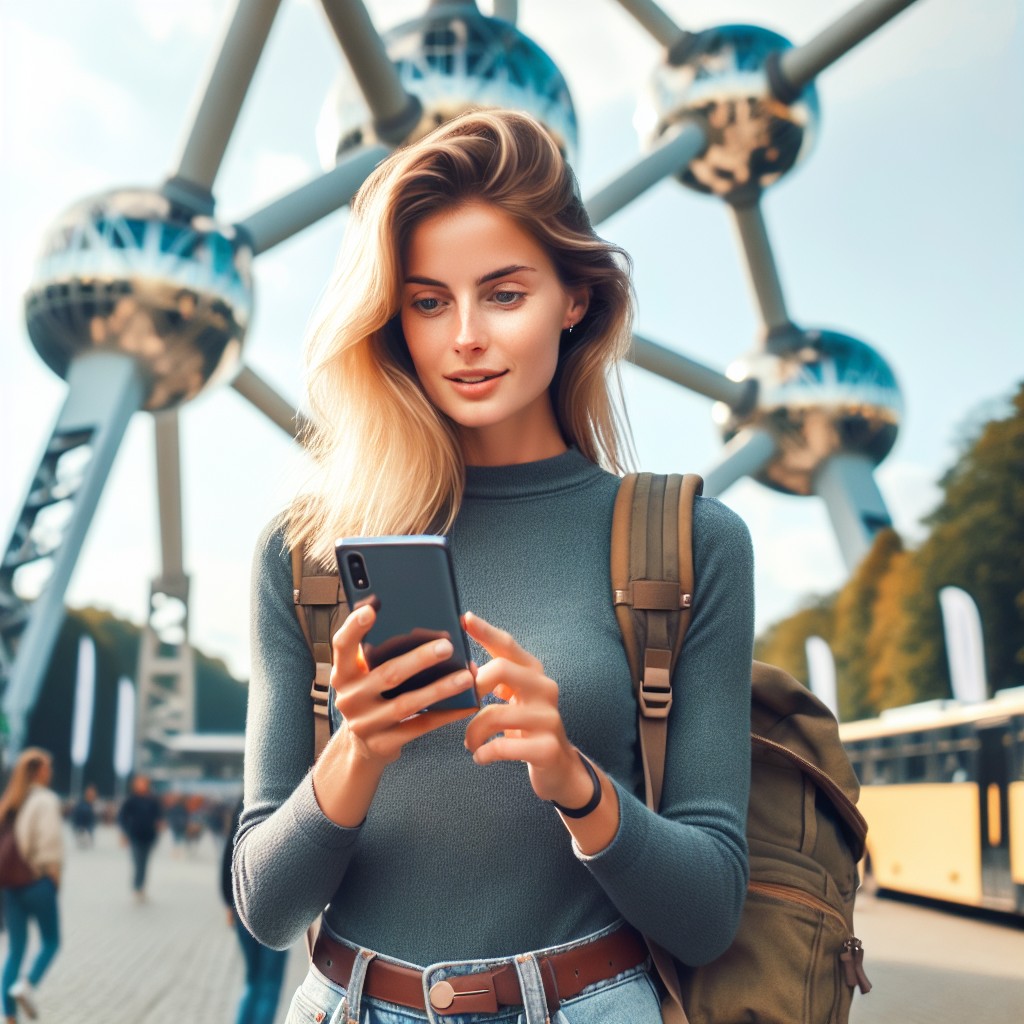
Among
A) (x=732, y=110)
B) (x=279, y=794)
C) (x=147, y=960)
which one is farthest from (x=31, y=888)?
(x=732, y=110)

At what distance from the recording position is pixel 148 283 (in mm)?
14570

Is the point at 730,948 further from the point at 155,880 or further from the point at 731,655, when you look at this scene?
the point at 155,880

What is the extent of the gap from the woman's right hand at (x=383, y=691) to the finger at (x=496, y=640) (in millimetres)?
35

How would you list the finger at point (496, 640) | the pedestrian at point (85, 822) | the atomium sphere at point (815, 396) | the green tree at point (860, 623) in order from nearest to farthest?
the finger at point (496, 640) < the atomium sphere at point (815, 396) < the pedestrian at point (85, 822) < the green tree at point (860, 623)

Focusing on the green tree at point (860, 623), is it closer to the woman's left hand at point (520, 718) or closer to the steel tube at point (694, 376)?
the steel tube at point (694, 376)

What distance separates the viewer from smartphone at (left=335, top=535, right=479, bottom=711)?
1194 mm

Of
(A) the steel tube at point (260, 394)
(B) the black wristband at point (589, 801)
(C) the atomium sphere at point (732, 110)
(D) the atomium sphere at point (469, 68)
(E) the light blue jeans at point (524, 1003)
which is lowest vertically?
(E) the light blue jeans at point (524, 1003)

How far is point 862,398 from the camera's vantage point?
24844 mm

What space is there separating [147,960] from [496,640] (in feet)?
29.6

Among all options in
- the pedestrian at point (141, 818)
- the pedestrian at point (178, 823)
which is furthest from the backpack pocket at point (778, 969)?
the pedestrian at point (178, 823)

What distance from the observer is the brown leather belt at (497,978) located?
1349mm

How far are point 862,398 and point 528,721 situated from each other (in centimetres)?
2474

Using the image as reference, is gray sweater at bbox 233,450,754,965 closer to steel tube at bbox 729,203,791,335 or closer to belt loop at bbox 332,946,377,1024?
belt loop at bbox 332,946,377,1024

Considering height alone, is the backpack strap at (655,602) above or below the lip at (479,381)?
below
